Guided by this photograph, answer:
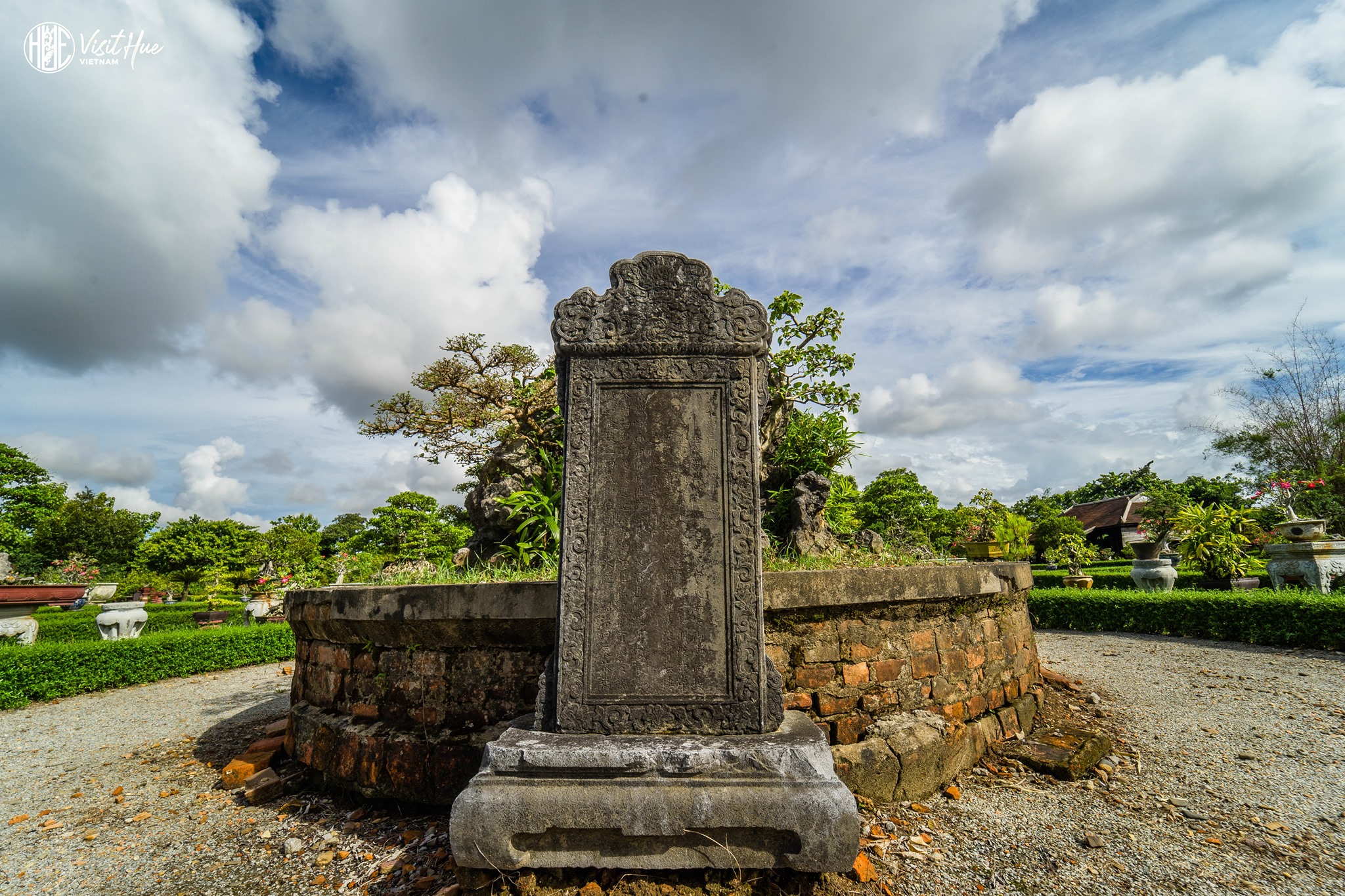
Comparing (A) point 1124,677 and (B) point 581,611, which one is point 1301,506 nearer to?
(A) point 1124,677

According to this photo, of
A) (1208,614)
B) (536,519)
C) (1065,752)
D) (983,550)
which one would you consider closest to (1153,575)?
(983,550)

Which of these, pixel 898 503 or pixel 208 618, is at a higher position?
pixel 898 503

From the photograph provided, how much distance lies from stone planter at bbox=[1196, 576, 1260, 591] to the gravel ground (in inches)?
304

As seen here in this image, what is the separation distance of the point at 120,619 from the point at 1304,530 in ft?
66.7

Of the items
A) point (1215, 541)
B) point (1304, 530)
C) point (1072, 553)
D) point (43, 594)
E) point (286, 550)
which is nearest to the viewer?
point (1304, 530)

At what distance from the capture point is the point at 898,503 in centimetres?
2481

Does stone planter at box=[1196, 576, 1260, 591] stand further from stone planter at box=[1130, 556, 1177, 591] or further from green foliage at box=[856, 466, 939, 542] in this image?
green foliage at box=[856, 466, 939, 542]

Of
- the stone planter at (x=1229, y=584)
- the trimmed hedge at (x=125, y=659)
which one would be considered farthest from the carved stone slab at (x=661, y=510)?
the stone planter at (x=1229, y=584)

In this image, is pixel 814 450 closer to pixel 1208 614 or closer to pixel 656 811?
pixel 656 811

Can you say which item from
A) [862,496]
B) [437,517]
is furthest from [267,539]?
[862,496]

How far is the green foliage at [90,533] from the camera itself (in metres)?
30.3

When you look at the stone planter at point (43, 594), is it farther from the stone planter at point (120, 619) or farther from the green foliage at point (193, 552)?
the stone planter at point (120, 619)

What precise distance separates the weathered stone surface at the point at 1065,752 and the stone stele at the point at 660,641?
218 cm

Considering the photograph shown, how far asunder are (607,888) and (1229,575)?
47.0ft
